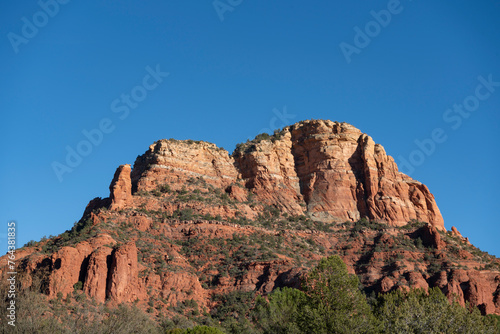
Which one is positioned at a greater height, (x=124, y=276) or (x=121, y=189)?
(x=121, y=189)

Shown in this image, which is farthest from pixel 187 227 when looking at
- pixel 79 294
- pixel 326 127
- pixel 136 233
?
pixel 326 127

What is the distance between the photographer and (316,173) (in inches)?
3871

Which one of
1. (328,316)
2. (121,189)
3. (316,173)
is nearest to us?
(328,316)

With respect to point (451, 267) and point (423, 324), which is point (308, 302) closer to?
point (423, 324)

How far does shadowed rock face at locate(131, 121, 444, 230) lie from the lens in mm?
93188

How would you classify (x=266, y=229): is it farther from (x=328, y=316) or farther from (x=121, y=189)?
(x=328, y=316)

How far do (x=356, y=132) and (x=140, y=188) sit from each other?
38028 mm

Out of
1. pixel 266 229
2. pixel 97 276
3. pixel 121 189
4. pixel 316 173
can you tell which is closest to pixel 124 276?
pixel 97 276

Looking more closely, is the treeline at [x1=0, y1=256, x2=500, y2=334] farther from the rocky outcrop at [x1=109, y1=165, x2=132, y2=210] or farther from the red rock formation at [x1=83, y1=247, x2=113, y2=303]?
the rocky outcrop at [x1=109, y1=165, x2=132, y2=210]

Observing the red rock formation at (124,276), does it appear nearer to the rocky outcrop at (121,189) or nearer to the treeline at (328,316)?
the treeline at (328,316)

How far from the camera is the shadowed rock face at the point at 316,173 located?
9319cm

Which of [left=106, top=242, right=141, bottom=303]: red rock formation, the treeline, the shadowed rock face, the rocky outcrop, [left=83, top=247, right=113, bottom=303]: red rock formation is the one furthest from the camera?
the shadowed rock face

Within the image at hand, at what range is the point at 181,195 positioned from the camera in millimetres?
86938

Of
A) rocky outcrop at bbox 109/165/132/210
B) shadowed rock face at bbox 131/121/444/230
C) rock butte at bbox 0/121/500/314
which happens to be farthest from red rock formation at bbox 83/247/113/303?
shadowed rock face at bbox 131/121/444/230
